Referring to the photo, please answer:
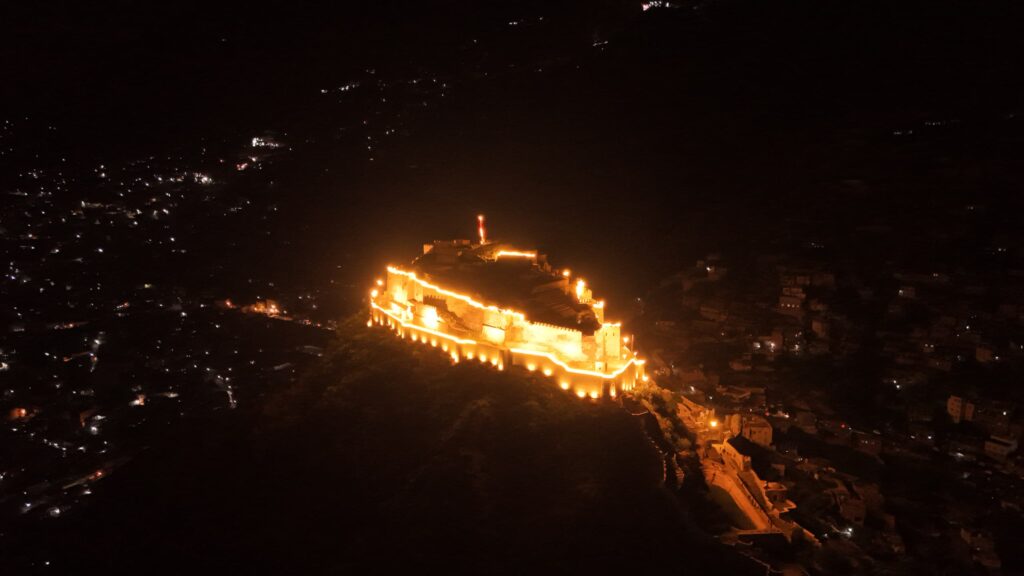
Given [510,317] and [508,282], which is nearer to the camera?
[510,317]

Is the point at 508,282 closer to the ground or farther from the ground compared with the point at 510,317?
farther from the ground

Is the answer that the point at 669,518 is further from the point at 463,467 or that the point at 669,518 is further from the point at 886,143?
the point at 886,143

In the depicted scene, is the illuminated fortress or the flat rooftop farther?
the flat rooftop

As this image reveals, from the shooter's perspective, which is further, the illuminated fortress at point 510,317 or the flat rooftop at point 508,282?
the flat rooftop at point 508,282

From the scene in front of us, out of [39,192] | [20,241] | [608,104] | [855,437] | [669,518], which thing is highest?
[608,104]

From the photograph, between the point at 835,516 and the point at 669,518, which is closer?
the point at 669,518

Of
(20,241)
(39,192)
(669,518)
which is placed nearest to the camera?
(669,518)

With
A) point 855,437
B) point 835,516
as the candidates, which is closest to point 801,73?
point 855,437

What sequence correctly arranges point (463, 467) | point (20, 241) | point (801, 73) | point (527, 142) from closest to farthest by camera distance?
point (463, 467) → point (20, 241) → point (527, 142) → point (801, 73)
